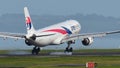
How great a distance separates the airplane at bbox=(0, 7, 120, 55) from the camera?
96.9 meters

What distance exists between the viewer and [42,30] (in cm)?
Answer: 10025

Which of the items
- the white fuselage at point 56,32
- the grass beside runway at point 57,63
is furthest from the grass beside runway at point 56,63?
the white fuselage at point 56,32

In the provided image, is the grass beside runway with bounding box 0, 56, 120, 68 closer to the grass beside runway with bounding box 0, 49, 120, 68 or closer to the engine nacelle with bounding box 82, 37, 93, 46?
the grass beside runway with bounding box 0, 49, 120, 68

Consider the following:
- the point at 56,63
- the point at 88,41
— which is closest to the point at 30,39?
the point at 88,41

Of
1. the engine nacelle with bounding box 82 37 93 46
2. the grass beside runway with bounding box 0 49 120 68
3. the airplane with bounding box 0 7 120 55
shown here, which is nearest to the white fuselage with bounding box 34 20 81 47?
the airplane with bounding box 0 7 120 55

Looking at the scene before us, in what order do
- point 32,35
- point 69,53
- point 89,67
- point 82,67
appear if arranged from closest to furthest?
point 89,67
point 82,67
point 32,35
point 69,53

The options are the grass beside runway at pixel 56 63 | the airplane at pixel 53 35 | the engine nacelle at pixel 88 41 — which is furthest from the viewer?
the engine nacelle at pixel 88 41

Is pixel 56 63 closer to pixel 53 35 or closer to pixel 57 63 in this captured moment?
pixel 57 63

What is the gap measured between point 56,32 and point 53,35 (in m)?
1.46

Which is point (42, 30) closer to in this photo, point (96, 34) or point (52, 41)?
point (52, 41)

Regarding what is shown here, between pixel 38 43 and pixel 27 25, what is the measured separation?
13.8ft

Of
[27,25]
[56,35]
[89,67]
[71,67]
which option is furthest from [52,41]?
[89,67]

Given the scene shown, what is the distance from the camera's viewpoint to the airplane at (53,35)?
96.9 meters

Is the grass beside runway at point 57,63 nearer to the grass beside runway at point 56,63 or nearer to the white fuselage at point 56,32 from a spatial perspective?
the grass beside runway at point 56,63
